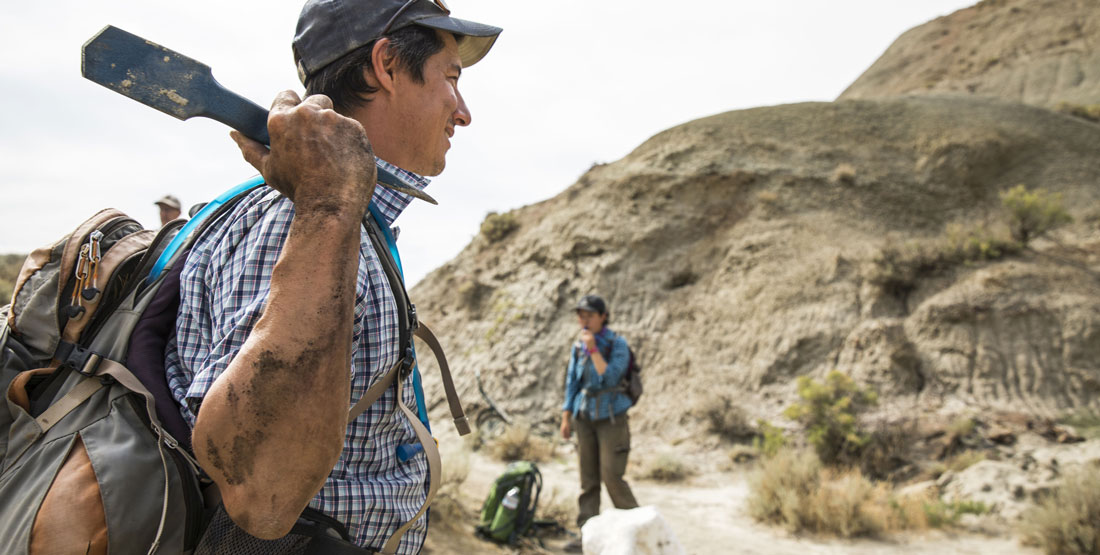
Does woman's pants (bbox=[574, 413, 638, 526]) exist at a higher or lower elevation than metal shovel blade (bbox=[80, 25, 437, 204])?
lower

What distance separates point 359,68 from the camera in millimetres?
1252

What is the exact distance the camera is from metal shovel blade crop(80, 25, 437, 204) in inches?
36.6

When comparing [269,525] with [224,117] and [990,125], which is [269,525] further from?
[990,125]

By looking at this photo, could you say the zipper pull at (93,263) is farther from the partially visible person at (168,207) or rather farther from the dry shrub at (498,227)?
the dry shrub at (498,227)

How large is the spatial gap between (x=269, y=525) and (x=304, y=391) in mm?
183

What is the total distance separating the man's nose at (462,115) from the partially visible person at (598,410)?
16.0 ft

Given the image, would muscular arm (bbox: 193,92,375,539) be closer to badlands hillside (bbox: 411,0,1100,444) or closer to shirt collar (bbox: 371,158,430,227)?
shirt collar (bbox: 371,158,430,227)

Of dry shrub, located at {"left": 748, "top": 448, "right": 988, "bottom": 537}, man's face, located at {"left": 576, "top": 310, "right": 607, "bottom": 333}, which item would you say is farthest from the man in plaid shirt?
dry shrub, located at {"left": 748, "top": 448, "right": 988, "bottom": 537}

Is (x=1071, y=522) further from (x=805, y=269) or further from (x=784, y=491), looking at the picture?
(x=805, y=269)

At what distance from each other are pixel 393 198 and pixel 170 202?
6423 mm

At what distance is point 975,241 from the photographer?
1201cm

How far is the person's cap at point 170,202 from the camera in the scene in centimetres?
646

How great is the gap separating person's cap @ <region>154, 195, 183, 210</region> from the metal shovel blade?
6.38 meters

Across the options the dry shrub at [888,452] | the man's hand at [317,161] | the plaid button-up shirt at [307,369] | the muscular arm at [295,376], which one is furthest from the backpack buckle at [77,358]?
the dry shrub at [888,452]
